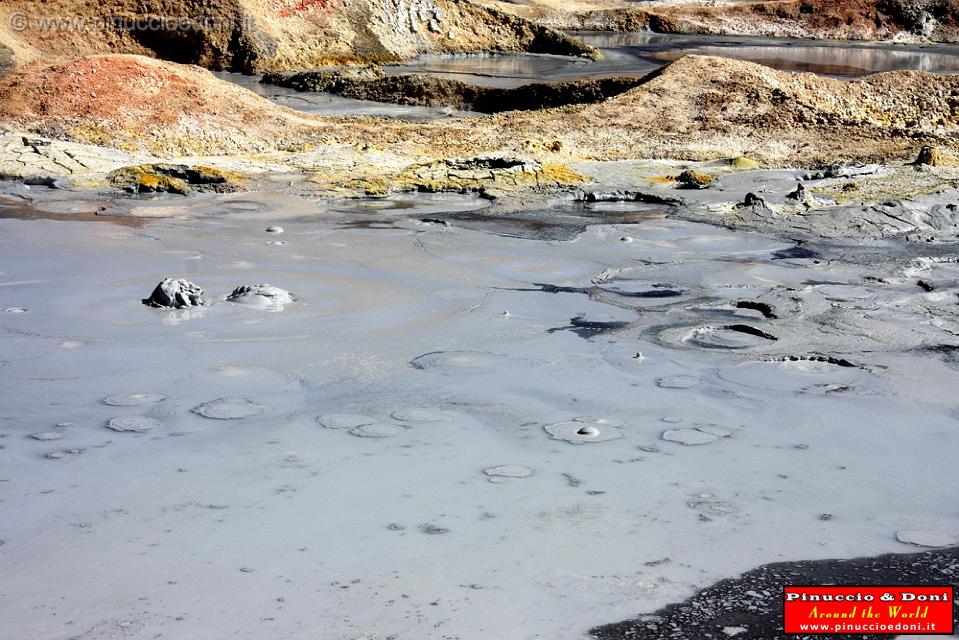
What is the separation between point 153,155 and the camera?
9.38m

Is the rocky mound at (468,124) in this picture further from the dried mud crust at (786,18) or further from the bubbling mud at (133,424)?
the dried mud crust at (786,18)

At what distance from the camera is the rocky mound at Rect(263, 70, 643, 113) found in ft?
44.8

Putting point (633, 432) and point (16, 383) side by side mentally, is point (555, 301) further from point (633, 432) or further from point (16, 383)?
point (16, 383)

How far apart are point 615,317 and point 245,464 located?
222 cm

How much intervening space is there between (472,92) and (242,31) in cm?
673

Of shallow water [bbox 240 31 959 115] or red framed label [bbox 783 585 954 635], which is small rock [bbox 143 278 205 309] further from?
shallow water [bbox 240 31 959 115]

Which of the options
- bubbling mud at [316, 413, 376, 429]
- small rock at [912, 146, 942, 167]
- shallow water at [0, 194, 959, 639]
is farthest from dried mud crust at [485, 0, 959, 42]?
bubbling mud at [316, 413, 376, 429]

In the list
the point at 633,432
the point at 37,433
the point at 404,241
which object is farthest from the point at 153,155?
the point at 633,432

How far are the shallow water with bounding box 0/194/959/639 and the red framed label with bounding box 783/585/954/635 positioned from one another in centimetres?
21

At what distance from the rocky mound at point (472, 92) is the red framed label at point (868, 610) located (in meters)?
11.2

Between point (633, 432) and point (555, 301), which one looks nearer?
point (633, 432)

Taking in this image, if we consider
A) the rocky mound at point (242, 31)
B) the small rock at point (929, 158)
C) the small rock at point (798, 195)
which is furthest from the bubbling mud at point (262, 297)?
the rocky mound at point (242, 31)

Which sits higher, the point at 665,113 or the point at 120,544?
the point at 665,113

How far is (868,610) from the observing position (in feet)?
7.68
